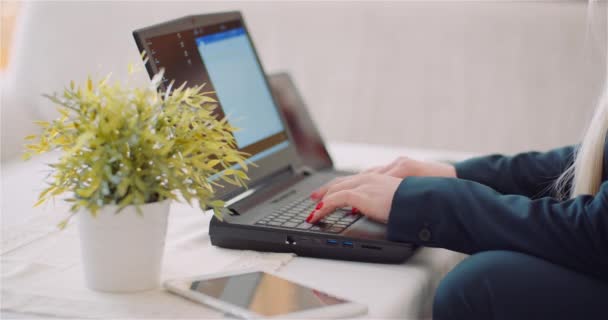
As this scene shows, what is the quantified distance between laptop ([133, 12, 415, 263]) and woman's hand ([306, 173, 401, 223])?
2 cm

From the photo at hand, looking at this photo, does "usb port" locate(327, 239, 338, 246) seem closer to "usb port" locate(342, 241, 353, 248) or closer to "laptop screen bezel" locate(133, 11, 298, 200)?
"usb port" locate(342, 241, 353, 248)

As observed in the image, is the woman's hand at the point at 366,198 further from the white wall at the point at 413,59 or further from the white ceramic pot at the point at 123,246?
the white wall at the point at 413,59

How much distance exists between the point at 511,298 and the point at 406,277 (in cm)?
13

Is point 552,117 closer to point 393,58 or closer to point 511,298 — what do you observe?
point 393,58

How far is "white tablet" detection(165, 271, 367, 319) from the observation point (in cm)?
81


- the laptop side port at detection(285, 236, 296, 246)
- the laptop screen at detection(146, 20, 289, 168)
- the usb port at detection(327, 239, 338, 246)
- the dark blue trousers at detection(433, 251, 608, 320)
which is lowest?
the dark blue trousers at detection(433, 251, 608, 320)

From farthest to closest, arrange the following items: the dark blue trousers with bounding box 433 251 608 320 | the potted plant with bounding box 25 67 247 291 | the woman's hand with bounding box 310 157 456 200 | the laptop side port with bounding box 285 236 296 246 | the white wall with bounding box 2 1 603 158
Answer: the white wall with bounding box 2 1 603 158 < the woman's hand with bounding box 310 157 456 200 < the laptop side port with bounding box 285 236 296 246 < the dark blue trousers with bounding box 433 251 608 320 < the potted plant with bounding box 25 67 247 291

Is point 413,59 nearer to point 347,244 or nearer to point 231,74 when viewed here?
point 231,74

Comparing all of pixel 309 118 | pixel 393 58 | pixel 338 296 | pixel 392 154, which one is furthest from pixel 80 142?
pixel 393 58

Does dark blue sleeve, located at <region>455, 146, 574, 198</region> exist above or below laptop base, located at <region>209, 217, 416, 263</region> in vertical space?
below

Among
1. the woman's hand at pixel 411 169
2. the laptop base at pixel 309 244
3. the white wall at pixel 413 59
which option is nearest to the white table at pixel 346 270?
the laptop base at pixel 309 244

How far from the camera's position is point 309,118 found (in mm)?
1595

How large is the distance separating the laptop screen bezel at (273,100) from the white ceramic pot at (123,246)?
0.88ft

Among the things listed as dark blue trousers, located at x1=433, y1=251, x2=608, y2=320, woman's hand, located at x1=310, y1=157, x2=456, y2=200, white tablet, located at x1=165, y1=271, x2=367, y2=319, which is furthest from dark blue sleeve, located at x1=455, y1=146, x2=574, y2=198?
white tablet, located at x1=165, y1=271, x2=367, y2=319
